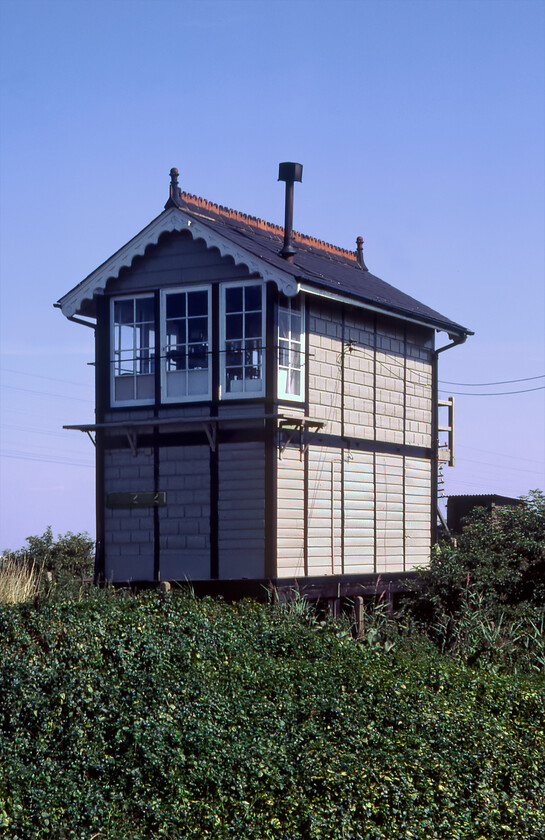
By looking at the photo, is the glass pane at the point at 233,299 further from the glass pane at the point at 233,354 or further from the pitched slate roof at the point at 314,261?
the pitched slate roof at the point at 314,261

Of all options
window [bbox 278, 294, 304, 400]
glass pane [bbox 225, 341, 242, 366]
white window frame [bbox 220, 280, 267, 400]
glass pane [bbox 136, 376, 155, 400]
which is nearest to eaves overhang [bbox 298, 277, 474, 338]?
window [bbox 278, 294, 304, 400]

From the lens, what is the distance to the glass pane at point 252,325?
20969 millimetres

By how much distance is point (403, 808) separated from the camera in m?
9.41

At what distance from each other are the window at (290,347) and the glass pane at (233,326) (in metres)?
0.90

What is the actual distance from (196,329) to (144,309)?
144cm

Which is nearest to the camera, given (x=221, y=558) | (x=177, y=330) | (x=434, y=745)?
(x=434, y=745)

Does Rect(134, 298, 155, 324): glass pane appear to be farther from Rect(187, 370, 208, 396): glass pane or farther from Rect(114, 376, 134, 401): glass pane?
Rect(187, 370, 208, 396): glass pane

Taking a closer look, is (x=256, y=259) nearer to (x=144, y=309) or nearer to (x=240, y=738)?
(x=144, y=309)

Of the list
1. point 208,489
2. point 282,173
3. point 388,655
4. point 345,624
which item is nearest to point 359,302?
point 282,173

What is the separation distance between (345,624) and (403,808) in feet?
18.2

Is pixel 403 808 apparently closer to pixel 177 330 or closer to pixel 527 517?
pixel 527 517

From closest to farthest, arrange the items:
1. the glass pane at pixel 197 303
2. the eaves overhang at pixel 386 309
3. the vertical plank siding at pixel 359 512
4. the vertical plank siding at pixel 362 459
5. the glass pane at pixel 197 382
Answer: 1. the eaves overhang at pixel 386 309
2. the vertical plank siding at pixel 362 459
3. the glass pane at pixel 197 382
4. the glass pane at pixel 197 303
5. the vertical plank siding at pixel 359 512

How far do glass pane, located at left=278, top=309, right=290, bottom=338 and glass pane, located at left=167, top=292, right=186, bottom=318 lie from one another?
2301mm

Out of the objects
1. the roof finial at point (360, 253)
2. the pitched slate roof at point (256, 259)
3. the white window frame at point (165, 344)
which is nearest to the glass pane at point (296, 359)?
the pitched slate roof at point (256, 259)
